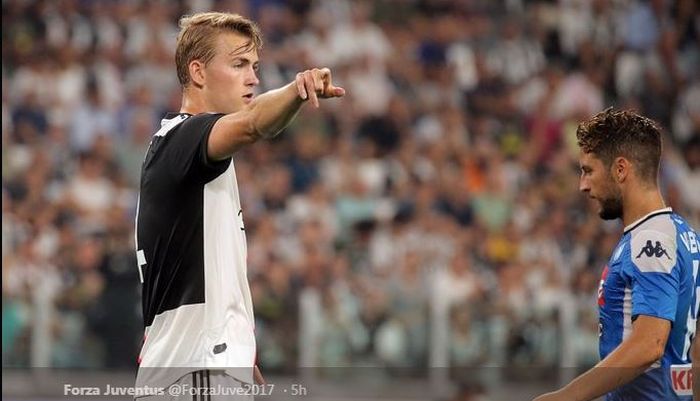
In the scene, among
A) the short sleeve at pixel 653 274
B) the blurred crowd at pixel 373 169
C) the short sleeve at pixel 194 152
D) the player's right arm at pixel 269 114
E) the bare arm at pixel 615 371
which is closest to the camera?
the player's right arm at pixel 269 114

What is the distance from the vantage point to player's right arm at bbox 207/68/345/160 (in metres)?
3.69

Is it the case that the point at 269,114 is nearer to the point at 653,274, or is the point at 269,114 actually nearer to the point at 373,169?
the point at 653,274

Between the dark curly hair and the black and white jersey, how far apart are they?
1.38m

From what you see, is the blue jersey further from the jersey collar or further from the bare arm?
the bare arm

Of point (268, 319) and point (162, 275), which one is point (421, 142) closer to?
point (268, 319)

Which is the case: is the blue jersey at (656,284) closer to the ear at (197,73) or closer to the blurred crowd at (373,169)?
the ear at (197,73)

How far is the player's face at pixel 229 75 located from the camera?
14.2 feet

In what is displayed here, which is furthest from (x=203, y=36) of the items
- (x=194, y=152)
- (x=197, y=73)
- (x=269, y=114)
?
(x=269, y=114)

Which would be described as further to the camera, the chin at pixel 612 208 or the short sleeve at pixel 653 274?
the chin at pixel 612 208

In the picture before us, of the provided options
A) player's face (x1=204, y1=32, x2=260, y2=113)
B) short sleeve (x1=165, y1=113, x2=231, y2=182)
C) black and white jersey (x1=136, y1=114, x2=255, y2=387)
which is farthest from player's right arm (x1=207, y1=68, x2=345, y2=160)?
player's face (x1=204, y1=32, x2=260, y2=113)

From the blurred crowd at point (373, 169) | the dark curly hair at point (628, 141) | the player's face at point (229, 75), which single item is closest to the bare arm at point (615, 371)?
the dark curly hair at point (628, 141)

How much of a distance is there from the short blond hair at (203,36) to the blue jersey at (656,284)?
155 centimetres

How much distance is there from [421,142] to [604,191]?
8.42 metres

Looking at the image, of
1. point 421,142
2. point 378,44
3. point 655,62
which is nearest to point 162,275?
point 421,142
